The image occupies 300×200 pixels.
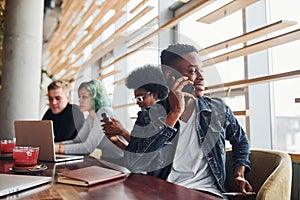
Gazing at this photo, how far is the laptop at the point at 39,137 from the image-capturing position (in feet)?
5.11

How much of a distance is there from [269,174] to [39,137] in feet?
3.54

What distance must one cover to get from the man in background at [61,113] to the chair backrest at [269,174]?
1.48 meters

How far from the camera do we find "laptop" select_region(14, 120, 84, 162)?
1.56m

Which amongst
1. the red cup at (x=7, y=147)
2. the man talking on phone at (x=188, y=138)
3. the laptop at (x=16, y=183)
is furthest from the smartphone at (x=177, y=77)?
the red cup at (x=7, y=147)

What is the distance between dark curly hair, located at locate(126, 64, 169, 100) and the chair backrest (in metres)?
0.50

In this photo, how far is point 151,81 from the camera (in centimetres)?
124

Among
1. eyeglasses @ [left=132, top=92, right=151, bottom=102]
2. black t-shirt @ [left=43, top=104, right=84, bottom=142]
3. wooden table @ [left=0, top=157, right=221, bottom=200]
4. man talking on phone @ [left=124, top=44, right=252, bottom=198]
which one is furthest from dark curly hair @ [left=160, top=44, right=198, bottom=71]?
black t-shirt @ [left=43, top=104, right=84, bottom=142]

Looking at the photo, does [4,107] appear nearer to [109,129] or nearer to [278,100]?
[109,129]

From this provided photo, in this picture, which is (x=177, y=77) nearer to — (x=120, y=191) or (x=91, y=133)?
(x=120, y=191)

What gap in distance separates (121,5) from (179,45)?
1650mm

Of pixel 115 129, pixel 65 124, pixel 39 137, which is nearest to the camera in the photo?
pixel 115 129

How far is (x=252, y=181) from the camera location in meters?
1.40

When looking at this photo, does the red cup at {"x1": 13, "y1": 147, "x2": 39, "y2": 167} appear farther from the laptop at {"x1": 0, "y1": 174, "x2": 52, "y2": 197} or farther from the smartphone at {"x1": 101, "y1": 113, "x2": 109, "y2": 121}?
the smartphone at {"x1": 101, "y1": 113, "x2": 109, "y2": 121}

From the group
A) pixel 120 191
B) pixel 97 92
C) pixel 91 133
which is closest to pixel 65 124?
pixel 91 133
